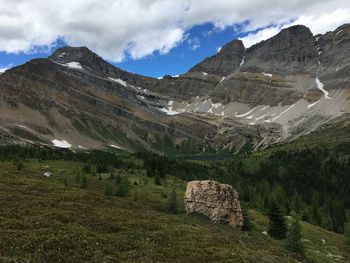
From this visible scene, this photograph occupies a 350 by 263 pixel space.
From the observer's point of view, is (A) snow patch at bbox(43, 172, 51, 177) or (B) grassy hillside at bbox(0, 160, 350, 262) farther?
(A) snow patch at bbox(43, 172, 51, 177)

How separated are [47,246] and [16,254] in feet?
10.1

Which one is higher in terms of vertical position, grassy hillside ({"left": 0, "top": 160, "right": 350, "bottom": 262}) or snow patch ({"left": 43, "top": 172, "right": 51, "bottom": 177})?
snow patch ({"left": 43, "top": 172, "right": 51, "bottom": 177})

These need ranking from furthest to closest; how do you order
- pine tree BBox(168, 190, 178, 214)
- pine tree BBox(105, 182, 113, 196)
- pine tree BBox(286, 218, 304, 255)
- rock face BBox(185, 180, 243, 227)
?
pine tree BBox(105, 182, 113, 196), pine tree BBox(168, 190, 178, 214), rock face BBox(185, 180, 243, 227), pine tree BBox(286, 218, 304, 255)

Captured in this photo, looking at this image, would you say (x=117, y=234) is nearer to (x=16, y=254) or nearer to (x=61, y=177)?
(x=16, y=254)

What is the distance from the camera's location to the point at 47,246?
35188 millimetres

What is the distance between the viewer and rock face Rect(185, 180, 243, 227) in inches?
2643

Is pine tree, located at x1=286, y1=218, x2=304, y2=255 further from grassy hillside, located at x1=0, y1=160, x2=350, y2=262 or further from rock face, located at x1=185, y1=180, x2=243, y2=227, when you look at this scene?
rock face, located at x1=185, y1=180, x2=243, y2=227

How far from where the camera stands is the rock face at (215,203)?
6712 cm

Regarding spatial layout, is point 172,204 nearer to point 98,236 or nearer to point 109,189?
point 109,189

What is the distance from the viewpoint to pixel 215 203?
6738 cm

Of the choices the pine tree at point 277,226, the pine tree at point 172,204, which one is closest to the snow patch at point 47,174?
the pine tree at point 172,204

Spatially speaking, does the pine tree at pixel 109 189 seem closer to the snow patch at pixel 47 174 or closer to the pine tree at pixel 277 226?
the snow patch at pixel 47 174

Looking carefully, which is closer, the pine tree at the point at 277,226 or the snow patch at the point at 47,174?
the pine tree at the point at 277,226

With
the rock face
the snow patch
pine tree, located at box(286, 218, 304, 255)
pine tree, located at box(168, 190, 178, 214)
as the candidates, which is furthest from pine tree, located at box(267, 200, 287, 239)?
the snow patch
